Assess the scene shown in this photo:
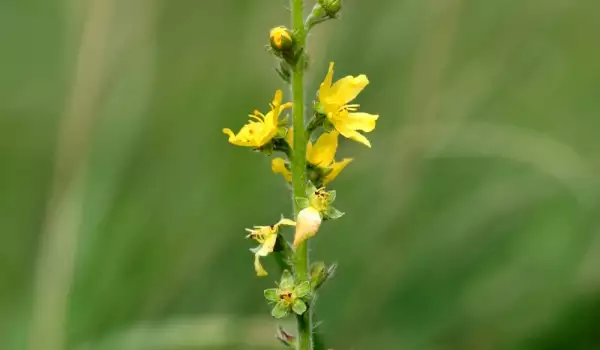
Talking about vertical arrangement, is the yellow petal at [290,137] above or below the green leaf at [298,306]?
above

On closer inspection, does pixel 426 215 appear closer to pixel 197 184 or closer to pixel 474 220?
pixel 474 220

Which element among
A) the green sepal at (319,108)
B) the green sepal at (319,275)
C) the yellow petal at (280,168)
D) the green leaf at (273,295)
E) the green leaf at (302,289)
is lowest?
the green leaf at (302,289)

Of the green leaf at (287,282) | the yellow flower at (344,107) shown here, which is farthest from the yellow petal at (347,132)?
the green leaf at (287,282)

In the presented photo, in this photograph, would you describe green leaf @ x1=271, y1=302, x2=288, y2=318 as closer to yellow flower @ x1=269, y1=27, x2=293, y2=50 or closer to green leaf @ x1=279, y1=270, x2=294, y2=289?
green leaf @ x1=279, y1=270, x2=294, y2=289

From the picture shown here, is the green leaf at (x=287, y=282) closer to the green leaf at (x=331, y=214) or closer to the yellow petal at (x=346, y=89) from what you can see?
the green leaf at (x=331, y=214)

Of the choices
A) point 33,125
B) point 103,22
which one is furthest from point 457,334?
point 33,125

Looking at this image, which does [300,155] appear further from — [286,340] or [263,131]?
[286,340]

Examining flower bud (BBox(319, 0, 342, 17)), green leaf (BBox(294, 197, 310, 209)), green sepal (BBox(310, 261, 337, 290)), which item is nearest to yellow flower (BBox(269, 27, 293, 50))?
flower bud (BBox(319, 0, 342, 17))
